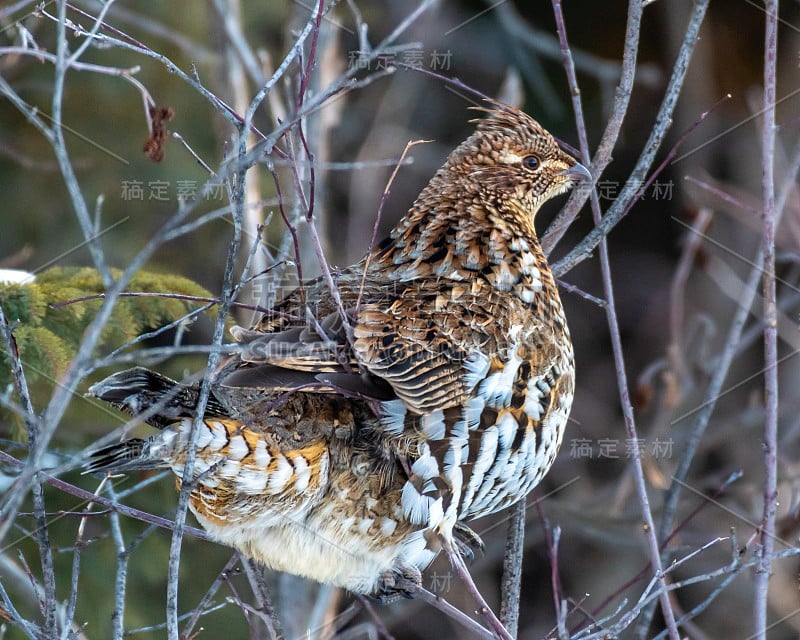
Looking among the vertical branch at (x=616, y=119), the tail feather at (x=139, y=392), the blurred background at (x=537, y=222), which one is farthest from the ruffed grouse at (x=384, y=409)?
the blurred background at (x=537, y=222)

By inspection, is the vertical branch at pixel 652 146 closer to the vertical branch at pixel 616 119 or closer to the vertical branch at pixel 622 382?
the vertical branch at pixel 616 119

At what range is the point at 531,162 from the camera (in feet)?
12.3

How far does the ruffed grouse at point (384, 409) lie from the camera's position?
275 cm

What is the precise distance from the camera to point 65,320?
369cm

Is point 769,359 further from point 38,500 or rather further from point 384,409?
point 38,500

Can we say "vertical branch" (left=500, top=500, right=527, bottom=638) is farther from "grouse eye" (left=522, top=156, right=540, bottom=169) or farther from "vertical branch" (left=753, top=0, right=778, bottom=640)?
"grouse eye" (left=522, top=156, right=540, bottom=169)

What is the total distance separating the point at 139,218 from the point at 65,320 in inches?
108

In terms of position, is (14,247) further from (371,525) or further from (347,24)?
(371,525)

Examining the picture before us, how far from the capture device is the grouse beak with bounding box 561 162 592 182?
3723mm

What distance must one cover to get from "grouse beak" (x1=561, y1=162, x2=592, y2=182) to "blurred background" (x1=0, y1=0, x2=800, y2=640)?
688 millimetres

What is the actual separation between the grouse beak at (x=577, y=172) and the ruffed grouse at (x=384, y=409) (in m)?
0.34

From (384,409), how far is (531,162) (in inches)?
50.2

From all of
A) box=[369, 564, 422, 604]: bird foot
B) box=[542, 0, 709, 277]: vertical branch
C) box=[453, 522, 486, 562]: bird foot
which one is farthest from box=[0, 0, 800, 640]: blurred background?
box=[542, 0, 709, 277]: vertical branch

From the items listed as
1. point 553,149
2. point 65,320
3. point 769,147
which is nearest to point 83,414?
point 65,320
